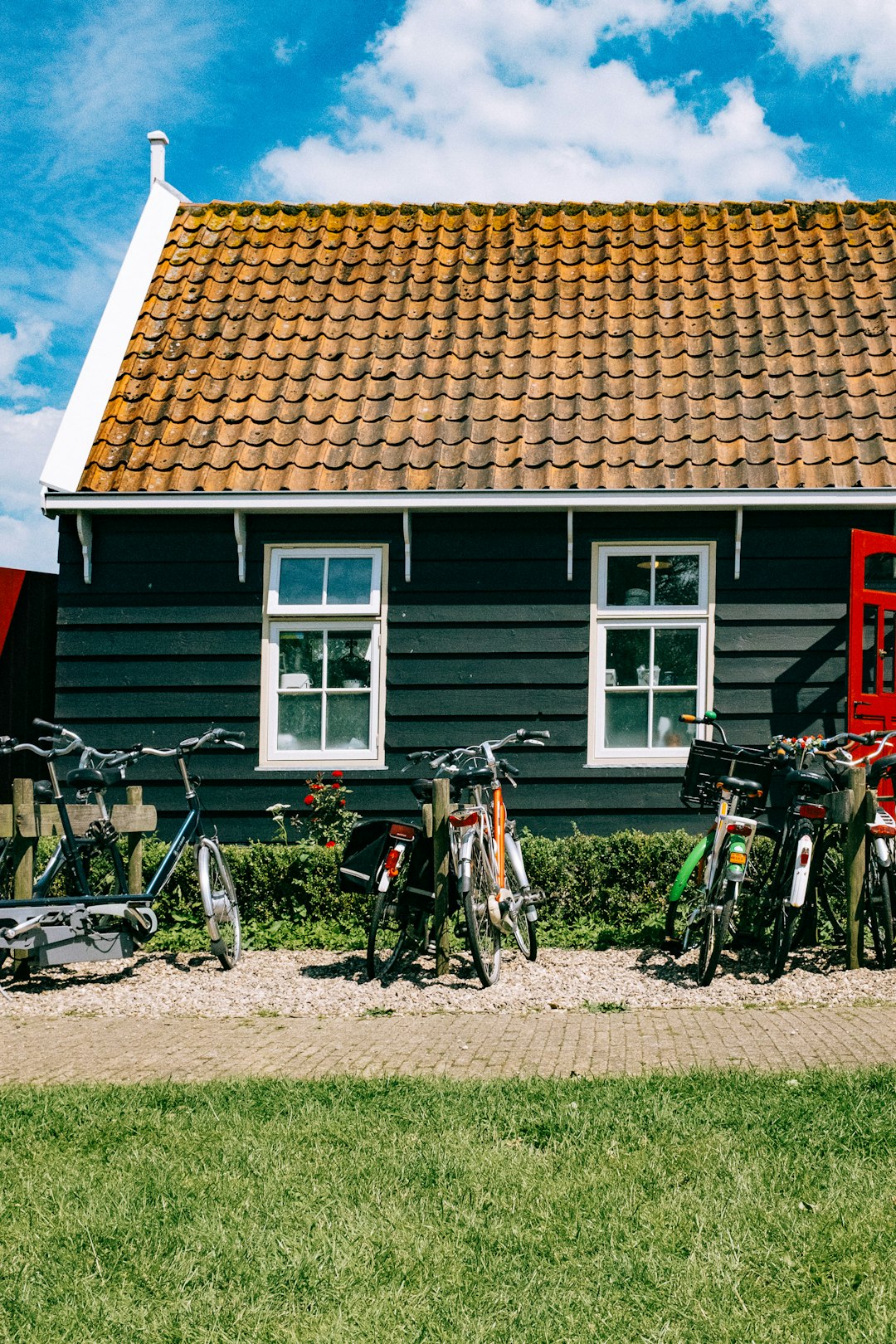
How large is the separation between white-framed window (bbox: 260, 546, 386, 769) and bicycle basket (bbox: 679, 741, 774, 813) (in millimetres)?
2864

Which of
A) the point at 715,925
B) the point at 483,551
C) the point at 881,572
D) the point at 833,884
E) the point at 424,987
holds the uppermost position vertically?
the point at 483,551

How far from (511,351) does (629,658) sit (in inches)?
114

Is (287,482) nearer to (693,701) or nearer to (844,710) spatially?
(693,701)

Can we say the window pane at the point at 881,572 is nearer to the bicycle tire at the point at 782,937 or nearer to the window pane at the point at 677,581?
the window pane at the point at 677,581

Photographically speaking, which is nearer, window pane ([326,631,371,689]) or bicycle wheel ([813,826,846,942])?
bicycle wheel ([813,826,846,942])

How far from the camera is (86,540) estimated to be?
32.0ft

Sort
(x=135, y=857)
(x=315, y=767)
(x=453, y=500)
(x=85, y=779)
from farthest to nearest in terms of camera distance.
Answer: (x=315, y=767) < (x=453, y=500) < (x=135, y=857) < (x=85, y=779)

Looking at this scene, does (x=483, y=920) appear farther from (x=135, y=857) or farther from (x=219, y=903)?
(x=135, y=857)

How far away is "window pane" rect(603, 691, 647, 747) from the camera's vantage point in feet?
31.4

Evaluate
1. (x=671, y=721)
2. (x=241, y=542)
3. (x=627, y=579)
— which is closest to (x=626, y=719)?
(x=671, y=721)

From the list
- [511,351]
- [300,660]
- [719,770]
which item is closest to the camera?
[719,770]

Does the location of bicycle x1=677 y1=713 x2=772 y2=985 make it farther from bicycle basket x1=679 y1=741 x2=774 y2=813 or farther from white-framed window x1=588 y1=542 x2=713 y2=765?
white-framed window x1=588 y1=542 x2=713 y2=765

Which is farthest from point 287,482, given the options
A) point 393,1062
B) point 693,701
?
point 393,1062

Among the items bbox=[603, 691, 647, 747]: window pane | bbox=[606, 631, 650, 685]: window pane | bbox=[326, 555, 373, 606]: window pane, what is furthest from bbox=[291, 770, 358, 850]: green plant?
bbox=[606, 631, 650, 685]: window pane
